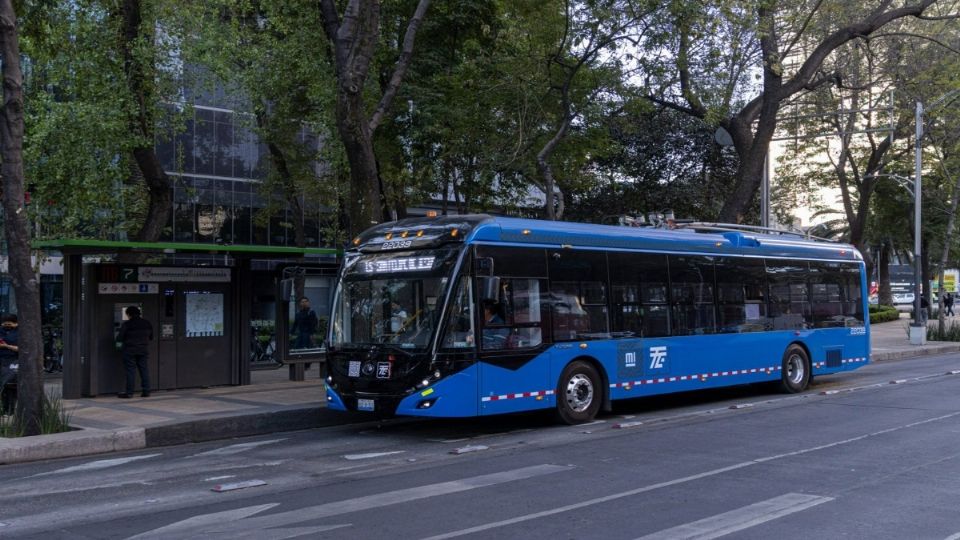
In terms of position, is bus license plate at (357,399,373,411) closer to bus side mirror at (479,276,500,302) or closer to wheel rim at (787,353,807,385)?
bus side mirror at (479,276,500,302)

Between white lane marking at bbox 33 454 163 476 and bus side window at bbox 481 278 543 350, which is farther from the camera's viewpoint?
bus side window at bbox 481 278 543 350

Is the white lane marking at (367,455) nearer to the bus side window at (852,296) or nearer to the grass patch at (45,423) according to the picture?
the grass patch at (45,423)

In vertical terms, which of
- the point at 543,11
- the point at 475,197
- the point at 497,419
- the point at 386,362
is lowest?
the point at 497,419

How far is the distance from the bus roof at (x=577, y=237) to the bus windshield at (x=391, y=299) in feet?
0.87

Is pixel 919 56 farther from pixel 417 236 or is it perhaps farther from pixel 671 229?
pixel 417 236

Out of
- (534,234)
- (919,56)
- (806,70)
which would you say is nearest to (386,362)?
(534,234)

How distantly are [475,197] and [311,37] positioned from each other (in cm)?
641

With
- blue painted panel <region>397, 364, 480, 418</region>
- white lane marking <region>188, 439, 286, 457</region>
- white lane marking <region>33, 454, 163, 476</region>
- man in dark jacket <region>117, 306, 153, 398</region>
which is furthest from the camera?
man in dark jacket <region>117, 306, 153, 398</region>

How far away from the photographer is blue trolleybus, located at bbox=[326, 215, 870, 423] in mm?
12469

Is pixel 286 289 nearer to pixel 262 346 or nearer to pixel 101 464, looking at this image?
pixel 101 464

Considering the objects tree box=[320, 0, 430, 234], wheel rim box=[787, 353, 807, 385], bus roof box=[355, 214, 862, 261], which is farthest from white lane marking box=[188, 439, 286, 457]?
wheel rim box=[787, 353, 807, 385]

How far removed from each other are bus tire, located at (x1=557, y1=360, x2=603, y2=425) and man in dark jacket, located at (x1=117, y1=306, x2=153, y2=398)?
7766 mm

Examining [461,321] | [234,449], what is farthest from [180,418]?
[461,321]

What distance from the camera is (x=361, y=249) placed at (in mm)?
13648
